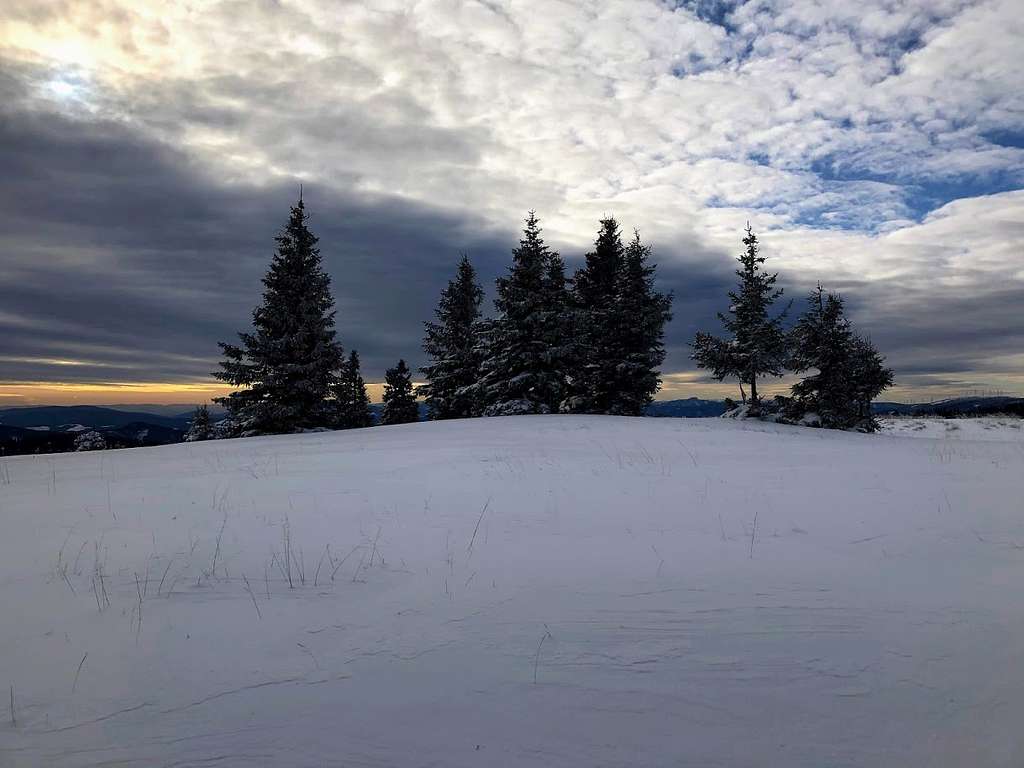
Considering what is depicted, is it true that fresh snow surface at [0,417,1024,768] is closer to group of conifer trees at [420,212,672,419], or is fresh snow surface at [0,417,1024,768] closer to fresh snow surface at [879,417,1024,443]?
group of conifer trees at [420,212,672,419]

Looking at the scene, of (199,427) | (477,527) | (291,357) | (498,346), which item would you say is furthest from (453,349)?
(477,527)

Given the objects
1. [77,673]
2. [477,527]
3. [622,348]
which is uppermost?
[622,348]

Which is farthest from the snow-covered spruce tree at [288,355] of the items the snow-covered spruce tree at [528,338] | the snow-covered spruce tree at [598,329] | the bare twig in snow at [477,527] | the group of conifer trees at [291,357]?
the bare twig in snow at [477,527]

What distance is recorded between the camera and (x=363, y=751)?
8.05 feet

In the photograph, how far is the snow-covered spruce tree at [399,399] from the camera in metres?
41.3

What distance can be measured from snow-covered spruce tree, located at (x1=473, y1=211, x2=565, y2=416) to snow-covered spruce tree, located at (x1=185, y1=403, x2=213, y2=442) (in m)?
19.0

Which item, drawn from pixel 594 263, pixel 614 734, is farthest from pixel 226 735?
pixel 594 263

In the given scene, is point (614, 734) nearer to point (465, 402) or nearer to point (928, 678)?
point (928, 678)

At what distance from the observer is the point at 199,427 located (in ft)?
129

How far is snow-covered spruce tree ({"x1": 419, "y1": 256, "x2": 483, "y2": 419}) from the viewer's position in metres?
34.5

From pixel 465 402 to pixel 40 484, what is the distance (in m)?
24.4

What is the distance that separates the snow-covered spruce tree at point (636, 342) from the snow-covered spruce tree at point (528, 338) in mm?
Answer: 4094

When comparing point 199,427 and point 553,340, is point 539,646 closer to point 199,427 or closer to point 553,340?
point 553,340

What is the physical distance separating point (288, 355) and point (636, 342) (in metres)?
18.8
